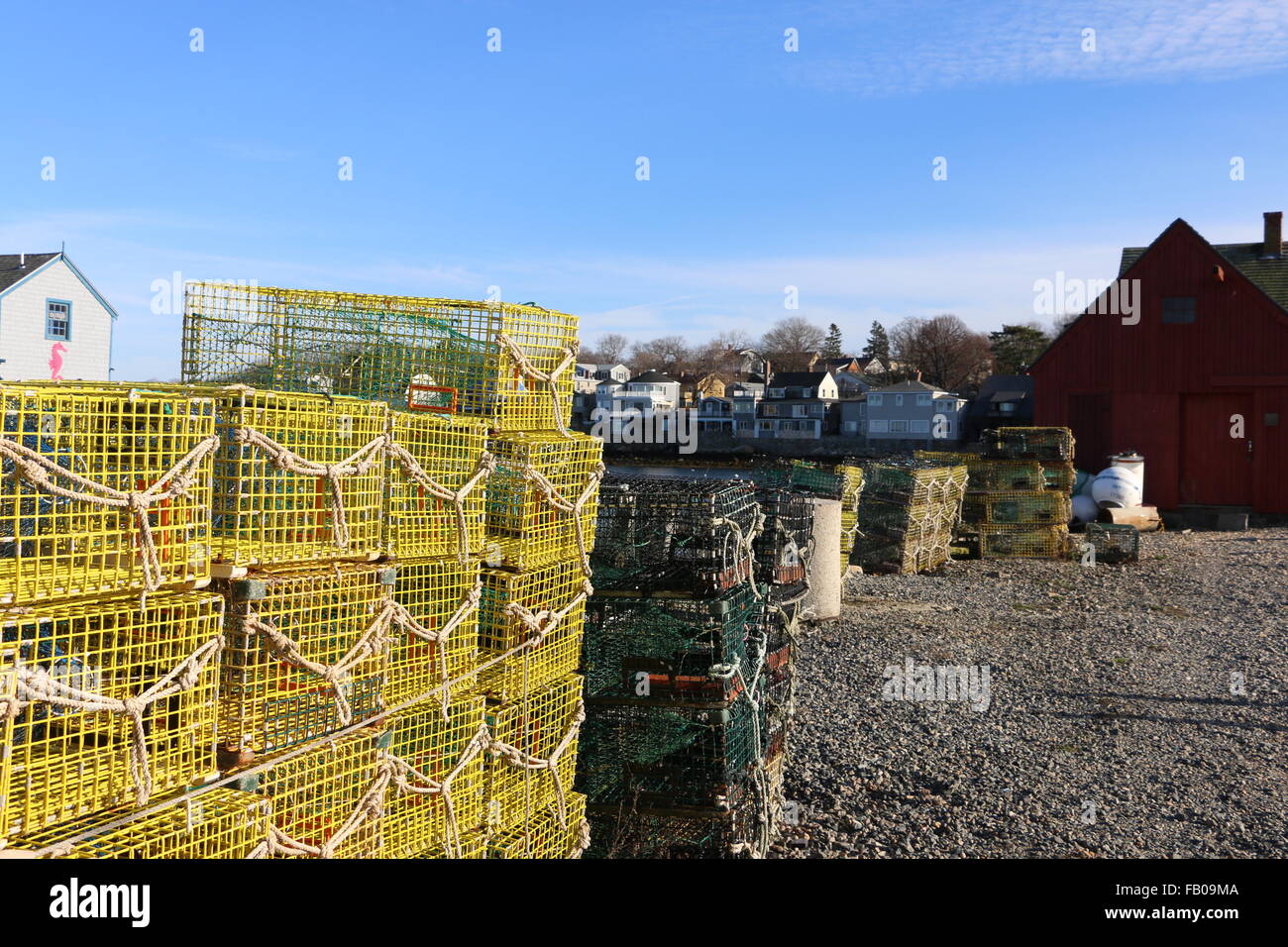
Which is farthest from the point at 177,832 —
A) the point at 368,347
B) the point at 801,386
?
the point at 801,386

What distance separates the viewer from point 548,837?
16.2 ft

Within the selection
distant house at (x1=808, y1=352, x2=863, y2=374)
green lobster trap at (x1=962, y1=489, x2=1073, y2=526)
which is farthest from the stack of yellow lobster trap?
distant house at (x1=808, y1=352, x2=863, y2=374)

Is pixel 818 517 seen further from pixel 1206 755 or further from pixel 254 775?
pixel 254 775

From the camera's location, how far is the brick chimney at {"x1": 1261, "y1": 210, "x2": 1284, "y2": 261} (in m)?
28.0

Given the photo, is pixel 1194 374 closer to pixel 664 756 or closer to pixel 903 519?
pixel 903 519

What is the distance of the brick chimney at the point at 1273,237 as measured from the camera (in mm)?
28016

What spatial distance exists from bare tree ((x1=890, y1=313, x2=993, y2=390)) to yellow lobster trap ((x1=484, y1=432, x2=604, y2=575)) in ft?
284

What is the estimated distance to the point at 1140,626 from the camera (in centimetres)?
1236

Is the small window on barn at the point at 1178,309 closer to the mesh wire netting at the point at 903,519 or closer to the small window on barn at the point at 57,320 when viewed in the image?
the mesh wire netting at the point at 903,519

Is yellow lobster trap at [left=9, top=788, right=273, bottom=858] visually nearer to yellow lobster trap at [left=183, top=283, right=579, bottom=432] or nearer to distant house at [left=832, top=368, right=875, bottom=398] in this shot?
yellow lobster trap at [left=183, top=283, right=579, bottom=432]

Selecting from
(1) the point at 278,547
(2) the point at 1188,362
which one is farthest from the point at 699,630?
(2) the point at 1188,362

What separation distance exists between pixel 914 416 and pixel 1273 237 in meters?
42.0

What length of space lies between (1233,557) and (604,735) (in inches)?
685

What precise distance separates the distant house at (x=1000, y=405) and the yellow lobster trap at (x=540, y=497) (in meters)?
60.9
